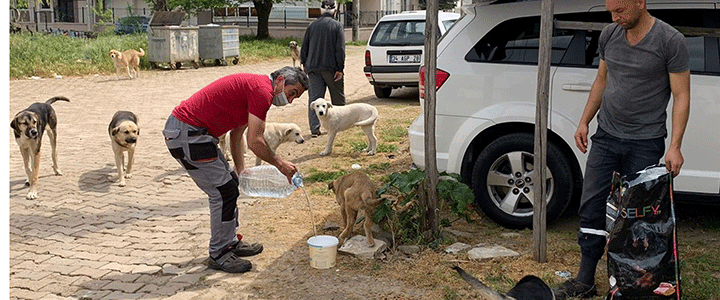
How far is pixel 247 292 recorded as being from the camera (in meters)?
5.04

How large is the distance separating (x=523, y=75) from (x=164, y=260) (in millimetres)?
3227

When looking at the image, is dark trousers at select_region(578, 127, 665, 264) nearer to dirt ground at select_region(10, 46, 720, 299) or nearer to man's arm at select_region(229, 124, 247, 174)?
dirt ground at select_region(10, 46, 720, 299)

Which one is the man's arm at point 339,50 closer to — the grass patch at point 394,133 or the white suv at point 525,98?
the grass patch at point 394,133

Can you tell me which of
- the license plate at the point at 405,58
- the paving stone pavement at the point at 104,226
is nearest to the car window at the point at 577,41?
the paving stone pavement at the point at 104,226

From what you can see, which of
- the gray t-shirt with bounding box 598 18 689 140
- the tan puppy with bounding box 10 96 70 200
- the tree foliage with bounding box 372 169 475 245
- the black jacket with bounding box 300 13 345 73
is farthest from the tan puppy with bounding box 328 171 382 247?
the black jacket with bounding box 300 13 345 73

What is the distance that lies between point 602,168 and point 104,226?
451cm

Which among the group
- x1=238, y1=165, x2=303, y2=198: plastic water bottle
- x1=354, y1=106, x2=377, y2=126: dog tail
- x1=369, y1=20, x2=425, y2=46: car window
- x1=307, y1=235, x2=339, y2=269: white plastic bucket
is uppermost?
x1=369, y1=20, x2=425, y2=46: car window

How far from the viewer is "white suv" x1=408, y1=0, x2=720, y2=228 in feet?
18.2

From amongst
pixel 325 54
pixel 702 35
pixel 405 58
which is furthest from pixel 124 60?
pixel 702 35

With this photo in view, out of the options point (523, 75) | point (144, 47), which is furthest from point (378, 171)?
point (144, 47)

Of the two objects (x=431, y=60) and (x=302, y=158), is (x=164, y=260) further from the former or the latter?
(x=302, y=158)

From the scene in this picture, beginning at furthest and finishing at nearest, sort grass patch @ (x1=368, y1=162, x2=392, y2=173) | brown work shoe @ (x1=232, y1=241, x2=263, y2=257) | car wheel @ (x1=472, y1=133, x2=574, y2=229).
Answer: grass patch @ (x1=368, y1=162, x2=392, y2=173) → car wheel @ (x1=472, y1=133, x2=574, y2=229) → brown work shoe @ (x1=232, y1=241, x2=263, y2=257)

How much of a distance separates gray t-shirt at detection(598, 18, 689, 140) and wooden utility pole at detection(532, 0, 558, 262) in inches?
23.9

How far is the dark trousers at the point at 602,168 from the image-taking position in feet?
14.3
